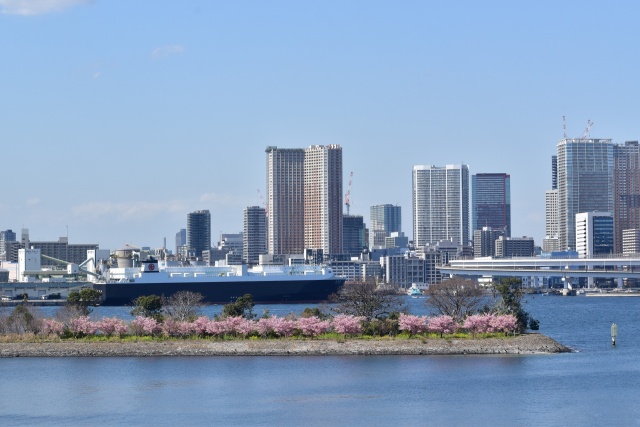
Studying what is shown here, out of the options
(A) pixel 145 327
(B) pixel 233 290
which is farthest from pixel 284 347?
(B) pixel 233 290

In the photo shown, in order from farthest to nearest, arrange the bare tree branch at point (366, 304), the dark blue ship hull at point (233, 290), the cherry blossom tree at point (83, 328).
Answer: the dark blue ship hull at point (233, 290) < the bare tree branch at point (366, 304) < the cherry blossom tree at point (83, 328)

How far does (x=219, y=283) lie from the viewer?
137500 millimetres

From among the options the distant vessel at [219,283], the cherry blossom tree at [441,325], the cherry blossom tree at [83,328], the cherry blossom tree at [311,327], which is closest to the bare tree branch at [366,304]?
the cherry blossom tree at [311,327]

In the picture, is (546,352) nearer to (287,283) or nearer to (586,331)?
(586,331)

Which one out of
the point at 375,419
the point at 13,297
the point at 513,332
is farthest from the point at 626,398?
the point at 13,297

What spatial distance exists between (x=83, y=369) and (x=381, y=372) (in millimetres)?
12404

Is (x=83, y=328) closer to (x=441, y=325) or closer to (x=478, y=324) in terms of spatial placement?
(x=441, y=325)

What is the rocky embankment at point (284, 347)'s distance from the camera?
55125 millimetres

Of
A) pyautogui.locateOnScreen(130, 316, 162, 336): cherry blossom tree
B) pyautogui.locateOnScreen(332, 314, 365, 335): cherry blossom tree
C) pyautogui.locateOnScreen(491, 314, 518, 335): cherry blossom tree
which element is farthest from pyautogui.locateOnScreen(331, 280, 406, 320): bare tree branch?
pyautogui.locateOnScreen(130, 316, 162, 336): cherry blossom tree

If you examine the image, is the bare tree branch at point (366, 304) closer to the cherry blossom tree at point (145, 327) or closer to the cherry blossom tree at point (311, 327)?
the cherry blossom tree at point (311, 327)

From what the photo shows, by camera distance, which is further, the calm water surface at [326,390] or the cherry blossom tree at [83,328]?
the cherry blossom tree at [83,328]

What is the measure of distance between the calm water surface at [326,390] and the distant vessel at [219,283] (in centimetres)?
7873

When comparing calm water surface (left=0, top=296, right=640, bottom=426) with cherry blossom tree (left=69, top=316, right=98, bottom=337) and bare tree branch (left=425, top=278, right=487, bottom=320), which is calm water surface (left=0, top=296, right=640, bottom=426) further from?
bare tree branch (left=425, top=278, right=487, bottom=320)

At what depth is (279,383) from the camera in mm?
46844
